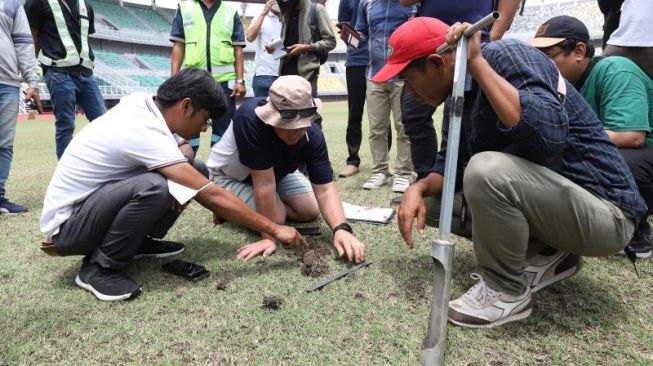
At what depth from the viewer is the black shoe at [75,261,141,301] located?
2.20 m

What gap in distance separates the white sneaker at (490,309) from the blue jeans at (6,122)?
3.99 metres

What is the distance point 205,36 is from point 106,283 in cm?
315

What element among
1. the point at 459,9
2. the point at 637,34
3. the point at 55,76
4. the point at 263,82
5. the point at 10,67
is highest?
the point at 459,9

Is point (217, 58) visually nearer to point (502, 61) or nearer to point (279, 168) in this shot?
point (279, 168)

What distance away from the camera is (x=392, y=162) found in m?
6.12

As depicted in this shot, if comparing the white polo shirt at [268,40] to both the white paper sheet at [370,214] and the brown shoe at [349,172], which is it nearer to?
the brown shoe at [349,172]

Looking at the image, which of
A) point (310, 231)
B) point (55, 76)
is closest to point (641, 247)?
point (310, 231)

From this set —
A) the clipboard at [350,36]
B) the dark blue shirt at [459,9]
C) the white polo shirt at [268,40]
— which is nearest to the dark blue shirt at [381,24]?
the clipboard at [350,36]

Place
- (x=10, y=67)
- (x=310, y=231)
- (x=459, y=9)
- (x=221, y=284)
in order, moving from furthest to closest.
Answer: (x=10, y=67) < (x=310, y=231) < (x=459, y=9) < (x=221, y=284)

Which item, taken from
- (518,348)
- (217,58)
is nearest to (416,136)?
(518,348)

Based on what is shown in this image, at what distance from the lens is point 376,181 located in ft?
14.9

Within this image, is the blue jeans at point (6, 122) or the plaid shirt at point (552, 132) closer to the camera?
the plaid shirt at point (552, 132)

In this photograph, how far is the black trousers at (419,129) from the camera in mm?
3404

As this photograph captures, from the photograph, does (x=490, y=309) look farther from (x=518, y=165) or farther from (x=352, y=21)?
(x=352, y=21)
